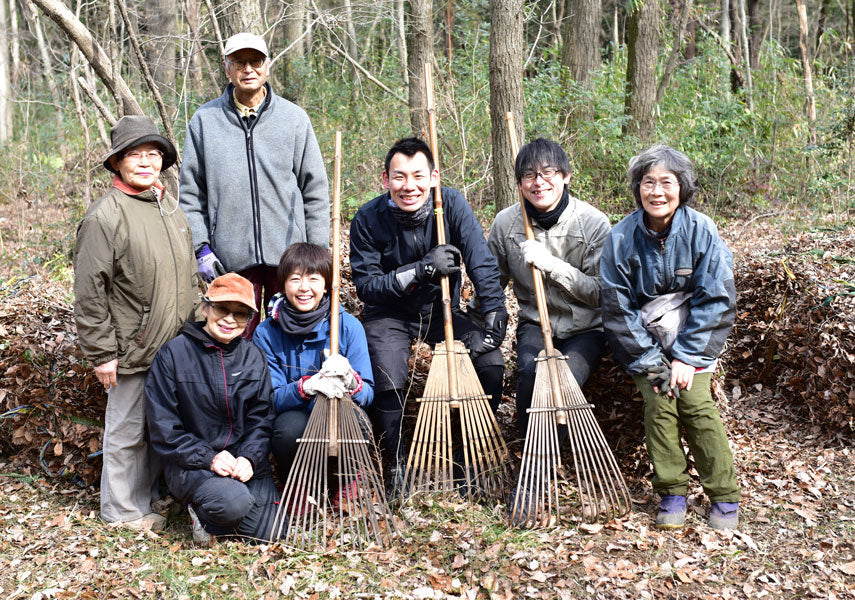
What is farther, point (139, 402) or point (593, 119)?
point (593, 119)

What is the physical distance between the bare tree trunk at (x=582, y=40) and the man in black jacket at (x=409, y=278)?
21.0 ft

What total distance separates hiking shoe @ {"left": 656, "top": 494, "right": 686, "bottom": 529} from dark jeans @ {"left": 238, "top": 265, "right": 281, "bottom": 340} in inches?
89.7

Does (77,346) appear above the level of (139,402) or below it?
above

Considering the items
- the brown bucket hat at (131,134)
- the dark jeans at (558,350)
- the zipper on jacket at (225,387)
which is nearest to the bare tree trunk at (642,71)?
the dark jeans at (558,350)

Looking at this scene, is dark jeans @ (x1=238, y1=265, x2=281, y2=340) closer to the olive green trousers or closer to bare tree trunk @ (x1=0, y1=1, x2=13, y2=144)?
the olive green trousers

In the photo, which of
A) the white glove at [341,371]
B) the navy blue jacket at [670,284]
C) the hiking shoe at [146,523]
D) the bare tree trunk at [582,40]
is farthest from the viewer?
the bare tree trunk at [582,40]

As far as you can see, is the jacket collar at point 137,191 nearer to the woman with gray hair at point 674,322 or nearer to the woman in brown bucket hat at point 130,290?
the woman in brown bucket hat at point 130,290

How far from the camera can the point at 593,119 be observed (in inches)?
359

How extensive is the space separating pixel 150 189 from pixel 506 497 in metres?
2.35

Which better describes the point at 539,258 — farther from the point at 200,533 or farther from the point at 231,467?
the point at 200,533

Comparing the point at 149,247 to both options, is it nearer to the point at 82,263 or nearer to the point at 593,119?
the point at 82,263

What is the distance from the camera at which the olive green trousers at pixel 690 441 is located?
3.44 meters

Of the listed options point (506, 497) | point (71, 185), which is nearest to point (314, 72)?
point (71, 185)

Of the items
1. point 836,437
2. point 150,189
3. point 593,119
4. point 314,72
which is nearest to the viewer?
point 150,189
